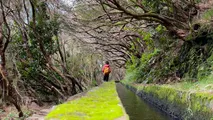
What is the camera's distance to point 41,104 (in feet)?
41.6

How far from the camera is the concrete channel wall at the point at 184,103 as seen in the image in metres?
4.47

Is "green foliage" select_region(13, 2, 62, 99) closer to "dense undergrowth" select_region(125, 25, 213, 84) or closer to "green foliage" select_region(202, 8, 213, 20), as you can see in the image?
"dense undergrowth" select_region(125, 25, 213, 84)

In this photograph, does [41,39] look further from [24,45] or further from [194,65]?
[194,65]

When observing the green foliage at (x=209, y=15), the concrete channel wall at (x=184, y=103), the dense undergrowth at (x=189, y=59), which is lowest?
the concrete channel wall at (x=184, y=103)

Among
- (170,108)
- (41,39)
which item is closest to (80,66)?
(41,39)

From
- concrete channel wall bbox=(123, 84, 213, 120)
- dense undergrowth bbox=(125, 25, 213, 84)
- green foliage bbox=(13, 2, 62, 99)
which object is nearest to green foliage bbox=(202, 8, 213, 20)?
dense undergrowth bbox=(125, 25, 213, 84)

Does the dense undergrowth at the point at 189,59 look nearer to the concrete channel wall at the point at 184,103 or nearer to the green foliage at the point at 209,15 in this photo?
Result: the green foliage at the point at 209,15

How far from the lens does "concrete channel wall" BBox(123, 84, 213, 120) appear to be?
14.7 feet

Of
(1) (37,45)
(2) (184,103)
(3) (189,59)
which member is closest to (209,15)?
(3) (189,59)

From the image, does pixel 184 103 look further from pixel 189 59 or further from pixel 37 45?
pixel 37 45

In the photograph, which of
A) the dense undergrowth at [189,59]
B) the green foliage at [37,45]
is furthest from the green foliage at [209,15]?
the green foliage at [37,45]

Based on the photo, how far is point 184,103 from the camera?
18.6 ft

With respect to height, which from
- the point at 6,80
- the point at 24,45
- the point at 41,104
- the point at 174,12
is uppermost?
the point at 174,12

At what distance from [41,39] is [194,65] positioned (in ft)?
21.5
